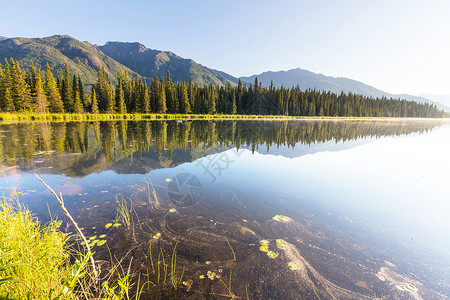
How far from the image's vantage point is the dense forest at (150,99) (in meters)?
48.3

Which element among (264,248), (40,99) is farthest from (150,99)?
(264,248)

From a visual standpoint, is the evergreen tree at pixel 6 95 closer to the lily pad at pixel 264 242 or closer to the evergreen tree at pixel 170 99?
the evergreen tree at pixel 170 99

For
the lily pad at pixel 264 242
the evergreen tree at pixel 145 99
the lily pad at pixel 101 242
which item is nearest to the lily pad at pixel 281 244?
the lily pad at pixel 264 242

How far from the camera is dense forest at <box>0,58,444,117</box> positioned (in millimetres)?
48281

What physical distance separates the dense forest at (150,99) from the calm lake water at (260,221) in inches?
2140

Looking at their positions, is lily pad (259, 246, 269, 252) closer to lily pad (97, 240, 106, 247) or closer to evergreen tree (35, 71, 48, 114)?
lily pad (97, 240, 106, 247)

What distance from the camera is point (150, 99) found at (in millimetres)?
70188

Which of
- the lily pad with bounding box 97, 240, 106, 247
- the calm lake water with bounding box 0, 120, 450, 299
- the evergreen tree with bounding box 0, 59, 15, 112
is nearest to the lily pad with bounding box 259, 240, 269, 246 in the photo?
the calm lake water with bounding box 0, 120, 450, 299

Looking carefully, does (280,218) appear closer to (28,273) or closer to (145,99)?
A: (28,273)

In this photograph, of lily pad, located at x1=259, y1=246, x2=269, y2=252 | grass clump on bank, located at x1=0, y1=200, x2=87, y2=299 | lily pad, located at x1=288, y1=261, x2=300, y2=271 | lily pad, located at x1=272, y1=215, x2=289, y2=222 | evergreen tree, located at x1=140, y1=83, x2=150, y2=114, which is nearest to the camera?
grass clump on bank, located at x1=0, y1=200, x2=87, y2=299

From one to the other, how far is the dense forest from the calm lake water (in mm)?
54361

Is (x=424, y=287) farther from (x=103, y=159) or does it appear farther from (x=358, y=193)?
(x=103, y=159)

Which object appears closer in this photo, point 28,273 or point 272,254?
point 28,273

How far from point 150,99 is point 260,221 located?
7390 centimetres
